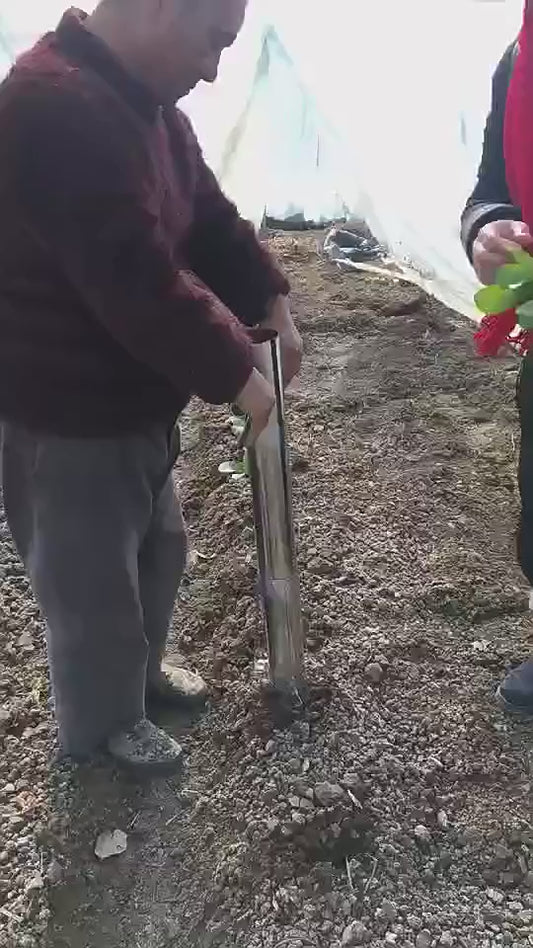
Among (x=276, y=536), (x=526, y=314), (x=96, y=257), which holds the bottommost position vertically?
(x=276, y=536)

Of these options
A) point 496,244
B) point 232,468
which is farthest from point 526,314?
point 232,468

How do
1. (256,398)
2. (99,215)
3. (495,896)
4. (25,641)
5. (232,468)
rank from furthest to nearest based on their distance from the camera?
(232,468) → (25,641) → (495,896) → (256,398) → (99,215)

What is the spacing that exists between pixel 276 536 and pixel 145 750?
298 mm

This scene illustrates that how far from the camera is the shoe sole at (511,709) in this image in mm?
1172

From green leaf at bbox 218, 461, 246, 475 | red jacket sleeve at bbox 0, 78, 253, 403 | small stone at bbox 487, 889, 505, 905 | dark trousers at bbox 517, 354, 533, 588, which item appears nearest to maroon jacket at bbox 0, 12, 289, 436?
red jacket sleeve at bbox 0, 78, 253, 403

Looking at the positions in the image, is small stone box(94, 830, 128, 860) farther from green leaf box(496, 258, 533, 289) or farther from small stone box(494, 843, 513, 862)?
green leaf box(496, 258, 533, 289)

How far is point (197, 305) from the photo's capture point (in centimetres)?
79

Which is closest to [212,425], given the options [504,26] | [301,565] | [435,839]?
[301,565]

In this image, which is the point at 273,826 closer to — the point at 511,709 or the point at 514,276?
the point at 511,709

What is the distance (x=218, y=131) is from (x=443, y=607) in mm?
1356

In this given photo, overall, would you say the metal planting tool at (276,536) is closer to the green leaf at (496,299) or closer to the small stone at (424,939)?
the green leaf at (496,299)

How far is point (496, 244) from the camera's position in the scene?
99 cm

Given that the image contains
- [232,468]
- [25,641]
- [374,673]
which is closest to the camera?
[374,673]

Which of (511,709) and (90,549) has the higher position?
(90,549)
